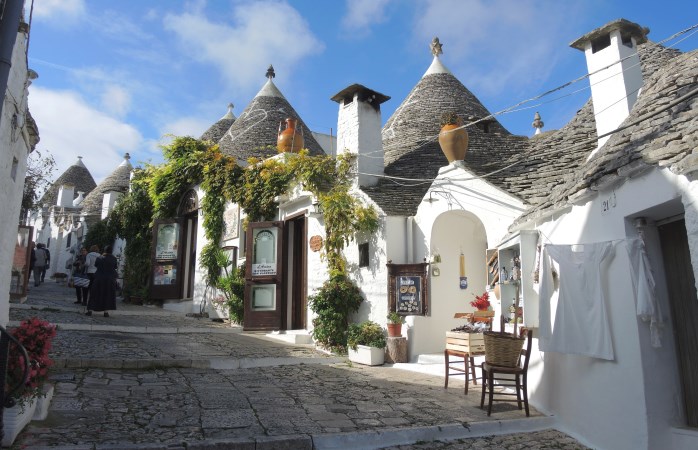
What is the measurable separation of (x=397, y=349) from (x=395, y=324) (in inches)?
16.9

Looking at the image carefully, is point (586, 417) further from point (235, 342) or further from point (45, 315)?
point (45, 315)

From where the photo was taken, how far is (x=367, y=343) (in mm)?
8742

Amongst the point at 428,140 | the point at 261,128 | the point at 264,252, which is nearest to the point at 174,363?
the point at 264,252

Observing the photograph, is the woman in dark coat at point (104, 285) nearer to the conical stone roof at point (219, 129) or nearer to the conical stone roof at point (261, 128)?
the conical stone roof at point (261, 128)

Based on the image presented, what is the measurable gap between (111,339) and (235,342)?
214 centimetres

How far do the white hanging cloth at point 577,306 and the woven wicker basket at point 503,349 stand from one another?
0.36 m

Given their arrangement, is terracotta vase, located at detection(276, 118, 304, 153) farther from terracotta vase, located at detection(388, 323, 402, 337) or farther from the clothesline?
the clothesline

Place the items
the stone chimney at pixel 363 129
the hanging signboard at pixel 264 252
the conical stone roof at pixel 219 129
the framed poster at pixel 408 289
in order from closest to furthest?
the framed poster at pixel 408 289
the stone chimney at pixel 363 129
the hanging signboard at pixel 264 252
the conical stone roof at pixel 219 129

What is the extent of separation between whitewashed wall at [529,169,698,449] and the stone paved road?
444 millimetres

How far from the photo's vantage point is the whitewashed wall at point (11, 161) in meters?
6.01

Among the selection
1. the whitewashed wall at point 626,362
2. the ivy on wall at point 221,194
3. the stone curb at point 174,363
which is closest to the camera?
the whitewashed wall at point 626,362

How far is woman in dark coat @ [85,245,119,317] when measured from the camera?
1079 centimetres

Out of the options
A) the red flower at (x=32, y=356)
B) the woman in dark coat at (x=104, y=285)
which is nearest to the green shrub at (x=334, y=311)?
the woman in dark coat at (x=104, y=285)

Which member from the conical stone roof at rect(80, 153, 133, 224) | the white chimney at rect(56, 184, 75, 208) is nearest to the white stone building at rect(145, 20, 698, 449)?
the conical stone roof at rect(80, 153, 133, 224)
